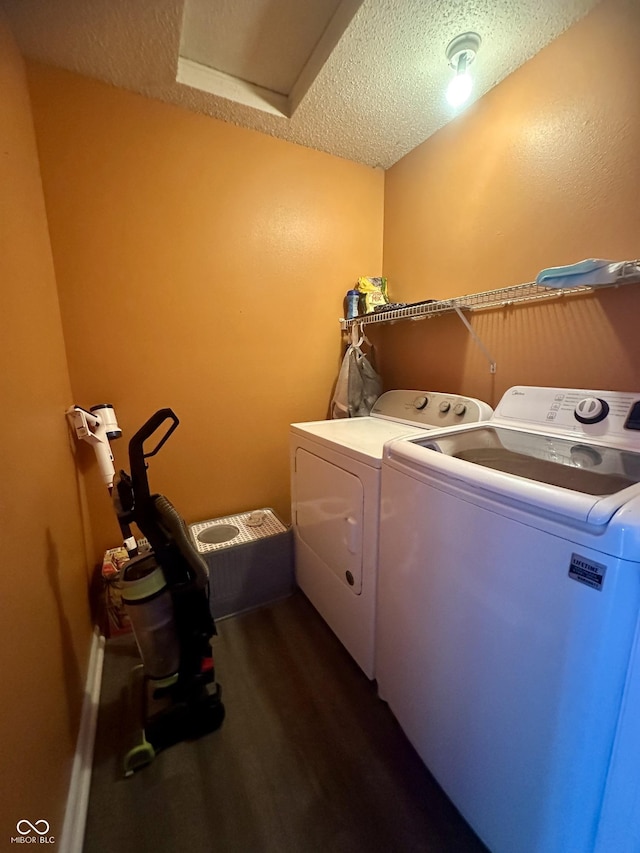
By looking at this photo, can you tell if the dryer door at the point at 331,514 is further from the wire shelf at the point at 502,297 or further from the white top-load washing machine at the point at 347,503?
the wire shelf at the point at 502,297

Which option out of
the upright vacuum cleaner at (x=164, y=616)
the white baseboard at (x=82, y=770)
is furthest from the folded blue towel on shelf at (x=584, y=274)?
the white baseboard at (x=82, y=770)

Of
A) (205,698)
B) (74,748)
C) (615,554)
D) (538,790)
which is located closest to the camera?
(615,554)

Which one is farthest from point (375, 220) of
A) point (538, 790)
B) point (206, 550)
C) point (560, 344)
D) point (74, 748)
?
point (74, 748)

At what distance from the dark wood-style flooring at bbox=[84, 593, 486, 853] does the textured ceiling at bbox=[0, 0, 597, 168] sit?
2493mm

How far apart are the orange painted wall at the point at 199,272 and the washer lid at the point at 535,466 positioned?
116 cm

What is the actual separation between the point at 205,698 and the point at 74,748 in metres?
0.39

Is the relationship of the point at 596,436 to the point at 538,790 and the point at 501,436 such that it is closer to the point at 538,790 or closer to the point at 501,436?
the point at 501,436

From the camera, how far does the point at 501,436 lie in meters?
1.26

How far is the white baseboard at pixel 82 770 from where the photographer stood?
910 mm

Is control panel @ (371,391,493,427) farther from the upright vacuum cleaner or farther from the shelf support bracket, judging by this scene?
the upright vacuum cleaner

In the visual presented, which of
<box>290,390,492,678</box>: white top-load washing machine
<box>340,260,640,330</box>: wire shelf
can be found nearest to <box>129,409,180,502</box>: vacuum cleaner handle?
<box>290,390,492,678</box>: white top-load washing machine

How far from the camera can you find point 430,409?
1.71 m

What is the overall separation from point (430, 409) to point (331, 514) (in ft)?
2.40

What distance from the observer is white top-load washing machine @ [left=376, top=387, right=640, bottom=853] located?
60 cm
